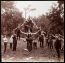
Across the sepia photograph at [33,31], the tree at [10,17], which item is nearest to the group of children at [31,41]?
the sepia photograph at [33,31]

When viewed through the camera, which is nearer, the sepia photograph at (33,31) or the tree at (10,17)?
the sepia photograph at (33,31)

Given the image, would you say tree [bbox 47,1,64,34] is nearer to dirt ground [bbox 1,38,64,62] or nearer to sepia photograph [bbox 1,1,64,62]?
sepia photograph [bbox 1,1,64,62]

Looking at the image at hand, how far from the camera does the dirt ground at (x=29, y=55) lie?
10.1 metres

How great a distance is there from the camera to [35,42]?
1047cm

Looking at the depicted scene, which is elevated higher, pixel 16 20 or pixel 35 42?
pixel 16 20

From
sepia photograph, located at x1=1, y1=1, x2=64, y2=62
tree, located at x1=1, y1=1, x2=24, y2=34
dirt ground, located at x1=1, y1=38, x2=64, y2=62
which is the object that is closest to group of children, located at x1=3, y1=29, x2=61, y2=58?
sepia photograph, located at x1=1, y1=1, x2=64, y2=62

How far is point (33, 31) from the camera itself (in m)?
10.4

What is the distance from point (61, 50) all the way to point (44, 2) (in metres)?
2.27

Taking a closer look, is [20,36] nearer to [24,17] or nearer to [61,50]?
[24,17]

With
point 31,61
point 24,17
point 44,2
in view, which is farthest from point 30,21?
point 31,61

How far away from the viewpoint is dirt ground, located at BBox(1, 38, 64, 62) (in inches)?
398

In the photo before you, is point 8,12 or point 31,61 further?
point 8,12

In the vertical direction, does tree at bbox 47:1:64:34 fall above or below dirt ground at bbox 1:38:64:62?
above

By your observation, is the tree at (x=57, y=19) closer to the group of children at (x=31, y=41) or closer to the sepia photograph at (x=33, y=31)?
the sepia photograph at (x=33, y=31)
